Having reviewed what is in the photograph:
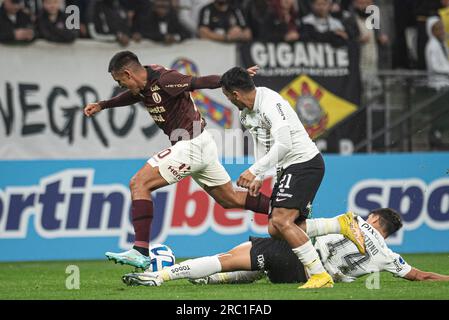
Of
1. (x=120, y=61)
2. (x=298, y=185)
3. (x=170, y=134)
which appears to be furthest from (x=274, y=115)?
(x=120, y=61)

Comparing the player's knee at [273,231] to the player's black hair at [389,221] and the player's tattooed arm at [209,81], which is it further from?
the player's tattooed arm at [209,81]

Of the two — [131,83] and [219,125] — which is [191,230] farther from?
[131,83]

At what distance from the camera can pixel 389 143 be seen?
17.0 metres

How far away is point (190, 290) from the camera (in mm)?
9820

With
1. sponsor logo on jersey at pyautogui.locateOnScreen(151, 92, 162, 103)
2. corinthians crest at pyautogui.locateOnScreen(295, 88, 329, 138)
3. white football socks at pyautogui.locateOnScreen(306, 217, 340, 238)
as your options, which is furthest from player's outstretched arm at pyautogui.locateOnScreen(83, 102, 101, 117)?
corinthians crest at pyautogui.locateOnScreen(295, 88, 329, 138)

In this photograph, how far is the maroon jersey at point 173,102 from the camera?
10.9 metres

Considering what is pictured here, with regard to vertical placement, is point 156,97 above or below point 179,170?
above

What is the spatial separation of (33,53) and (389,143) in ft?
18.6

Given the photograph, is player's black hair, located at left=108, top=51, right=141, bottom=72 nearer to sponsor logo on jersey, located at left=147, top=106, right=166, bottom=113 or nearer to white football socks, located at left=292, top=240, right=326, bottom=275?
sponsor logo on jersey, located at left=147, top=106, right=166, bottom=113

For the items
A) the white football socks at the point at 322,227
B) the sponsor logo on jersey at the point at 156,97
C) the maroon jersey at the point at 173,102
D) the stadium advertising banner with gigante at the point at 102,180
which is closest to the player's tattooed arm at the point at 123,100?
the maroon jersey at the point at 173,102

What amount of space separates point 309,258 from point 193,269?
1110mm

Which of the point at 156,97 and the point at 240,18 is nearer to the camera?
the point at 156,97

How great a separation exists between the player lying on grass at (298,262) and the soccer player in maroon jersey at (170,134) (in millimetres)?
534

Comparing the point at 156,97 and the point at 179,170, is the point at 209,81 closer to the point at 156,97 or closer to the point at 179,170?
the point at 156,97
